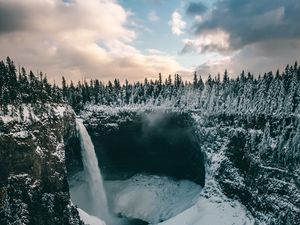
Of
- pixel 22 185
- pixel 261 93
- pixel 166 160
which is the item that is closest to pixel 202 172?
pixel 166 160

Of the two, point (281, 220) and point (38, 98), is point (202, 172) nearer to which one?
point (281, 220)

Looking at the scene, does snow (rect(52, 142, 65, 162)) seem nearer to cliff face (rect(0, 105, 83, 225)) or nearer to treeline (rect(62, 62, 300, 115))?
cliff face (rect(0, 105, 83, 225))

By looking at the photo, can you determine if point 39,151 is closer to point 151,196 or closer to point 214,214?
point 214,214

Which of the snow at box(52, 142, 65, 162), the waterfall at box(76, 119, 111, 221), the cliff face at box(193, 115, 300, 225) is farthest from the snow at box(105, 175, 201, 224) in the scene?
the snow at box(52, 142, 65, 162)

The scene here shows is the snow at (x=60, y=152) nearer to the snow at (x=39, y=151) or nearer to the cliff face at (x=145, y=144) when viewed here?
the snow at (x=39, y=151)

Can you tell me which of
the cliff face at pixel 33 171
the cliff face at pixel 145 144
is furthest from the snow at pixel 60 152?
the cliff face at pixel 145 144

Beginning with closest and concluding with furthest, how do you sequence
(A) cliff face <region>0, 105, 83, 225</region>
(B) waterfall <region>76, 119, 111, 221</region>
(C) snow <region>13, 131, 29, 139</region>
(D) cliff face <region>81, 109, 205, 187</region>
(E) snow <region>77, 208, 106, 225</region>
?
(A) cliff face <region>0, 105, 83, 225</region>
(C) snow <region>13, 131, 29, 139</region>
(E) snow <region>77, 208, 106, 225</region>
(B) waterfall <region>76, 119, 111, 221</region>
(D) cliff face <region>81, 109, 205, 187</region>
